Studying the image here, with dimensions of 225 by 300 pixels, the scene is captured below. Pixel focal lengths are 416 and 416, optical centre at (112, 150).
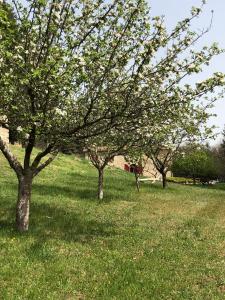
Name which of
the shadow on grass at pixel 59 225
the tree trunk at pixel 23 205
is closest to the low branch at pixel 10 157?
the tree trunk at pixel 23 205

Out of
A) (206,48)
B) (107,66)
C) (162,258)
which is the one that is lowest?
(162,258)

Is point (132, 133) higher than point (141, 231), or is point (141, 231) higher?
point (132, 133)

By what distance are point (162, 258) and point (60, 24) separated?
32.2 feet

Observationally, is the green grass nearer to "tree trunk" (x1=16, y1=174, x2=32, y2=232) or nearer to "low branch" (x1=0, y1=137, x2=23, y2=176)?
"tree trunk" (x1=16, y1=174, x2=32, y2=232)

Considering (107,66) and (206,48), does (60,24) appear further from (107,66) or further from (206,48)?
(206,48)

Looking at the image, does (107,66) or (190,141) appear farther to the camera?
(190,141)

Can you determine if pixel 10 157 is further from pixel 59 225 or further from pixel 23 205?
pixel 59 225

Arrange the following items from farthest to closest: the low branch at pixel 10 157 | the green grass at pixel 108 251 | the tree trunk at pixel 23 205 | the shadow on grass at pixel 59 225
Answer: the tree trunk at pixel 23 205 → the shadow on grass at pixel 59 225 → the low branch at pixel 10 157 → the green grass at pixel 108 251

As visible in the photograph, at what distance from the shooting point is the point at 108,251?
1653 centimetres

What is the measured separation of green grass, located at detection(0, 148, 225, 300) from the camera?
41.3 ft

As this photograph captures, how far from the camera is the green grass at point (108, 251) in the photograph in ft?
41.3

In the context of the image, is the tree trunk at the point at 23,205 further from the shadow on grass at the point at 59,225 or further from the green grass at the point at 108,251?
the green grass at the point at 108,251

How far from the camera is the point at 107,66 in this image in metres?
15.4

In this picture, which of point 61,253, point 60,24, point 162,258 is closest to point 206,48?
point 60,24
